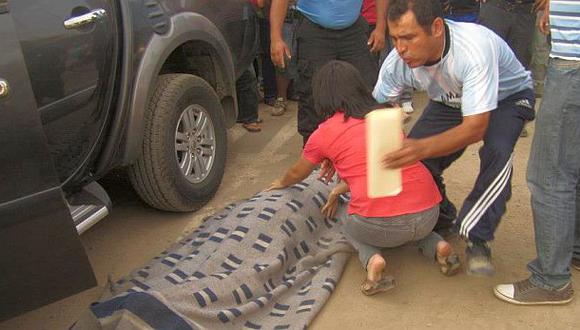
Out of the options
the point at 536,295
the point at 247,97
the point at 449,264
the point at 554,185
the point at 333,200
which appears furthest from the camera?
the point at 247,97

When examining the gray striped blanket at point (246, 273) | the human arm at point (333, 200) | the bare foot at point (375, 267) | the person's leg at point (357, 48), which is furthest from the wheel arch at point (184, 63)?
the bare foot at point (375, 267)

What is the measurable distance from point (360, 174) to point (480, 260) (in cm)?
69

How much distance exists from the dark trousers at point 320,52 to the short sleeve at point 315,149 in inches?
46.9

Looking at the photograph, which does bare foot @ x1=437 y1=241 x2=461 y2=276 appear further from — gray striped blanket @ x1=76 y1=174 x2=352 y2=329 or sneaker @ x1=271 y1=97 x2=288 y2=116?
sneaker @ x1=271 y1=97 x2=288 y2=116

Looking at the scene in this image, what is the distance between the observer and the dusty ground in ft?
8.70

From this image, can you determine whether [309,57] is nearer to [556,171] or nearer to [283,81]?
[283,81]

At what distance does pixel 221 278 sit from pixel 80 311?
73 centimetres

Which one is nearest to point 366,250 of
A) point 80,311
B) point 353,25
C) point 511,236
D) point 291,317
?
point 291,317

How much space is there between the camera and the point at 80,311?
2887 millimetres

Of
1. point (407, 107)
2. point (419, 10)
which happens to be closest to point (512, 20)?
point (407, 107)

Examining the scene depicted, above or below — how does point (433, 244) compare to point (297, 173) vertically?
below

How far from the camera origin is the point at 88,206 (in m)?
2.86

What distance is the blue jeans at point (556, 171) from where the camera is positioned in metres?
2.35

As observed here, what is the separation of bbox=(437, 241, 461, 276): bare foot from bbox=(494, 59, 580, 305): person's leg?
241 mm
